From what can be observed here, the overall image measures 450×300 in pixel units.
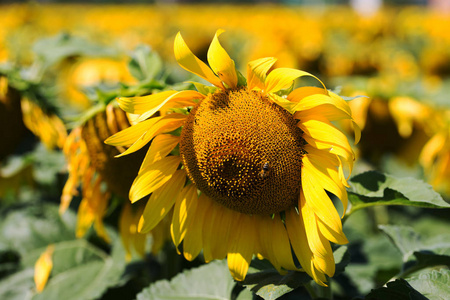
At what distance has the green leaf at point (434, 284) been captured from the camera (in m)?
0.94

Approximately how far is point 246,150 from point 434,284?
18.4 inches

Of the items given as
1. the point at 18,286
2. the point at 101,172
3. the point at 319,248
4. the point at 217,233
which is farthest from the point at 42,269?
the point at 319,248

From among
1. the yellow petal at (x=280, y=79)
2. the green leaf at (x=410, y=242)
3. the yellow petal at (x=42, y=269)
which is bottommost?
the yellow petal at (x=42, y=269)

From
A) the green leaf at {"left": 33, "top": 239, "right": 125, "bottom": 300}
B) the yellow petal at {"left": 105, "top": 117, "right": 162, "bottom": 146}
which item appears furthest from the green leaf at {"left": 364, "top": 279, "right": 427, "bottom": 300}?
the green leaf at {"left": 33, "top": 239, "right": 125, "bottom": 300}

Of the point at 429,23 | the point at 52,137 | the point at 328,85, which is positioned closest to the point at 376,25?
the point at 429,23

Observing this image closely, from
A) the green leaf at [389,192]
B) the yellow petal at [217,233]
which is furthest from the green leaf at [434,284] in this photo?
the yellow petal at [217,233]

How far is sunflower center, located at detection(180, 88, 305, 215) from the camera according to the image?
973 mm

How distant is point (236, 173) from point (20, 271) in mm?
1111

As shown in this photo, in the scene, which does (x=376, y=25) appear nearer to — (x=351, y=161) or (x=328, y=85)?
(x=328, y=85)

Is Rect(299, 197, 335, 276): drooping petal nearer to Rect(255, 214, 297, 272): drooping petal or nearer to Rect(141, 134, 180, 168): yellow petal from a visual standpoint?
Rect(255, 214, 297, 272): drooping petal

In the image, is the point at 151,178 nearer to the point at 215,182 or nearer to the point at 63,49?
the point at 215,182

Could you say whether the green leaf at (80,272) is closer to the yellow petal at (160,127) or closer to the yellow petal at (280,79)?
the yellow petal at (160,127)

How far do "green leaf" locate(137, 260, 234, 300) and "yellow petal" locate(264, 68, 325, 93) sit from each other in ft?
1.56

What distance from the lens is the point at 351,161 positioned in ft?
2.95
